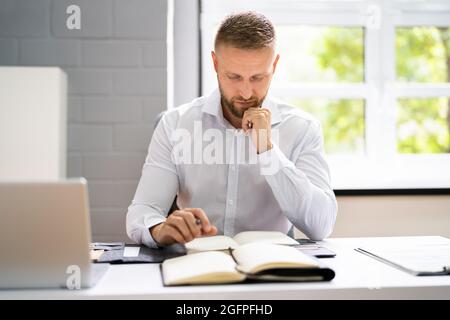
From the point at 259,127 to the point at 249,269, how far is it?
656 millimetres

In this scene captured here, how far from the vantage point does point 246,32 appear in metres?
1.64

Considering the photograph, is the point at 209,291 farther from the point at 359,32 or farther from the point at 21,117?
the point at 359,32

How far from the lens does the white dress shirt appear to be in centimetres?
162

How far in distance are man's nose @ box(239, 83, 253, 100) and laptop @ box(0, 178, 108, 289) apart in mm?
933

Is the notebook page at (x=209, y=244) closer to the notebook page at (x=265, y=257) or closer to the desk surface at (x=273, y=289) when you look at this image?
the notebook page at (x=265, y=257)

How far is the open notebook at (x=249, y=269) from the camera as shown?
36.6 inches

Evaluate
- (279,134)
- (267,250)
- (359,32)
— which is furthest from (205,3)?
(267,250)

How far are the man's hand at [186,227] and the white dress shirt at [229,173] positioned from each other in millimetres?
329

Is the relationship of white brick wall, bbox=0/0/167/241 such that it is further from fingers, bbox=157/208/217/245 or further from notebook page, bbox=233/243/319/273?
notebook page, bbox=233/243/319/273

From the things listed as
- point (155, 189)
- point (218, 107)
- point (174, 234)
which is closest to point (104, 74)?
point (218, 107)

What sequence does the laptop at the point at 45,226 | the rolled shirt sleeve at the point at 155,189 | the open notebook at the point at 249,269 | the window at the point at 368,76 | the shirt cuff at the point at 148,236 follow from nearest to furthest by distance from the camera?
→ the laptop at the point at 45,226 → the open notebook at the point at 249,269 → the shirt cuff at the point at 148,236 → the rolled shirt sleeve at the point at 155,189 → the window at the point at 368,76

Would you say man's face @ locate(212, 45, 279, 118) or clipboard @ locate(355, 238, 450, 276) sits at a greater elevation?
man's face @ locate(212, 45, 279, 118)

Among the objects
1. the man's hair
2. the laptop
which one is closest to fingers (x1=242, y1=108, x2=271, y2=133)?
the man's hair

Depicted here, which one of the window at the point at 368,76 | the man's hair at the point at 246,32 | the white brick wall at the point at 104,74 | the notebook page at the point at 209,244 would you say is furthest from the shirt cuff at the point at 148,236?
the window at the point at 368,76
